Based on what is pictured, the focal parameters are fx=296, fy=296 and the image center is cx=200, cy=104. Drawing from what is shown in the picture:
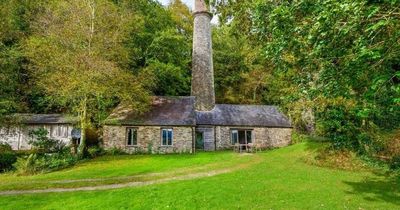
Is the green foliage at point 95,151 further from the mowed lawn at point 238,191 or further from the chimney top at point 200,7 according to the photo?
the chimney top at point 200,7

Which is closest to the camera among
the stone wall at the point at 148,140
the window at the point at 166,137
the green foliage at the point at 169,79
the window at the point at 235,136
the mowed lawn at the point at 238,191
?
the mowed lawn at the point at 238,191

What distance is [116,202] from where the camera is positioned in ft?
37.0

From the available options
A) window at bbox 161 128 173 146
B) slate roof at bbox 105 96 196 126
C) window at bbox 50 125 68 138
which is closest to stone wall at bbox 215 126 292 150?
slate roof at bbox 105 96 196 126

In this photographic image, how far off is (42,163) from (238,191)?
13.1m

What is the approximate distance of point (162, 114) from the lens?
28.0 metres

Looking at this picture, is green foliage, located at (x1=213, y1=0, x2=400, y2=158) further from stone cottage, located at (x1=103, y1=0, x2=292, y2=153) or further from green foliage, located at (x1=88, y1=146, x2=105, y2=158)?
green foliage, located at (x1=88, y1=146, x2=105, y2=158)

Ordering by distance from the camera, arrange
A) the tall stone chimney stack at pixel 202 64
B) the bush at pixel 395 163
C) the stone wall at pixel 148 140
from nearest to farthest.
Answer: the bush at pixel 395 163 < the stone wall at pixel 148 140 < the tall stone chimney stack at pixel 202 64

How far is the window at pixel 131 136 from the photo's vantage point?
26.7 metres

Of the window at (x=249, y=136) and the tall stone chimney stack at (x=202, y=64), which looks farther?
the tall stone chimney stack at (x=202, y=64)

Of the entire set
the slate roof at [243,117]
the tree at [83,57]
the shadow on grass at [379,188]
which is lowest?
the shadow on grass at [379,188]

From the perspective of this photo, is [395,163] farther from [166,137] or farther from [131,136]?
[131,136]

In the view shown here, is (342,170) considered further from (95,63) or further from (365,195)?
(95,63)

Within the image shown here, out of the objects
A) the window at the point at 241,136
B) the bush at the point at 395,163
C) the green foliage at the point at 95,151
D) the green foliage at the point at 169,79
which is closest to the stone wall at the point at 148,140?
the green foliage at the point at 95,151

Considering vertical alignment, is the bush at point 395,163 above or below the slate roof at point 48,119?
below
